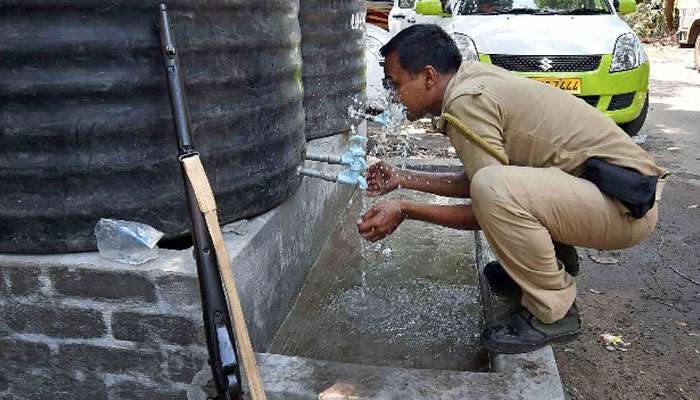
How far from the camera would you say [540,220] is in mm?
2107

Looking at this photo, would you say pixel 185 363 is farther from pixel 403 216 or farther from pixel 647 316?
pixel 647 316

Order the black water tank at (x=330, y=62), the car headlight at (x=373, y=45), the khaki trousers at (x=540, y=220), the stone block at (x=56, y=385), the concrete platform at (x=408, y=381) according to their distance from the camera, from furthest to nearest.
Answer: the car headlight at (x=373, y=45) < the black water tank at (x=330, y=62) < the stone block at (x=56, y=385) < the khaki trousers at (x=540, y=220) < the concrete platform at (x=408, y=381)

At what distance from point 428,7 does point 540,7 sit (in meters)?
1.31

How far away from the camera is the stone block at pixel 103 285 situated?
1.99 m

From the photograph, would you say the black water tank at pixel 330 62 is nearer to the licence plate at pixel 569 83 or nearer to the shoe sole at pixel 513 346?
the shoe sole at pixel 513 346

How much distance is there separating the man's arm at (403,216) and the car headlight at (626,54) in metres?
4.91

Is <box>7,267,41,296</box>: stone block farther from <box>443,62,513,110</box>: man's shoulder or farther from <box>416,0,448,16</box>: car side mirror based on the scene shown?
<box>416,0,448,16</box>: car side mirror

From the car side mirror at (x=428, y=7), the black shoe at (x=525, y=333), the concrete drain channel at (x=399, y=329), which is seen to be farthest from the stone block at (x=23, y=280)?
the car side mirror at (x=428, y=7)

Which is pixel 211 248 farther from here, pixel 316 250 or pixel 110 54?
pixel 316 250

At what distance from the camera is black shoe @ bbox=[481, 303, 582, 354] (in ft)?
6.88

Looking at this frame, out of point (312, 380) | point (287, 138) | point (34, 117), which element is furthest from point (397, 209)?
point (34, 117)

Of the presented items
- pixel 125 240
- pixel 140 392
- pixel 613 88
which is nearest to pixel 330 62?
pixel 125 240

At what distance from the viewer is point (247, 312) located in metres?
2.22

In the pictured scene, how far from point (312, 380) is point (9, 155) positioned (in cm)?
123
